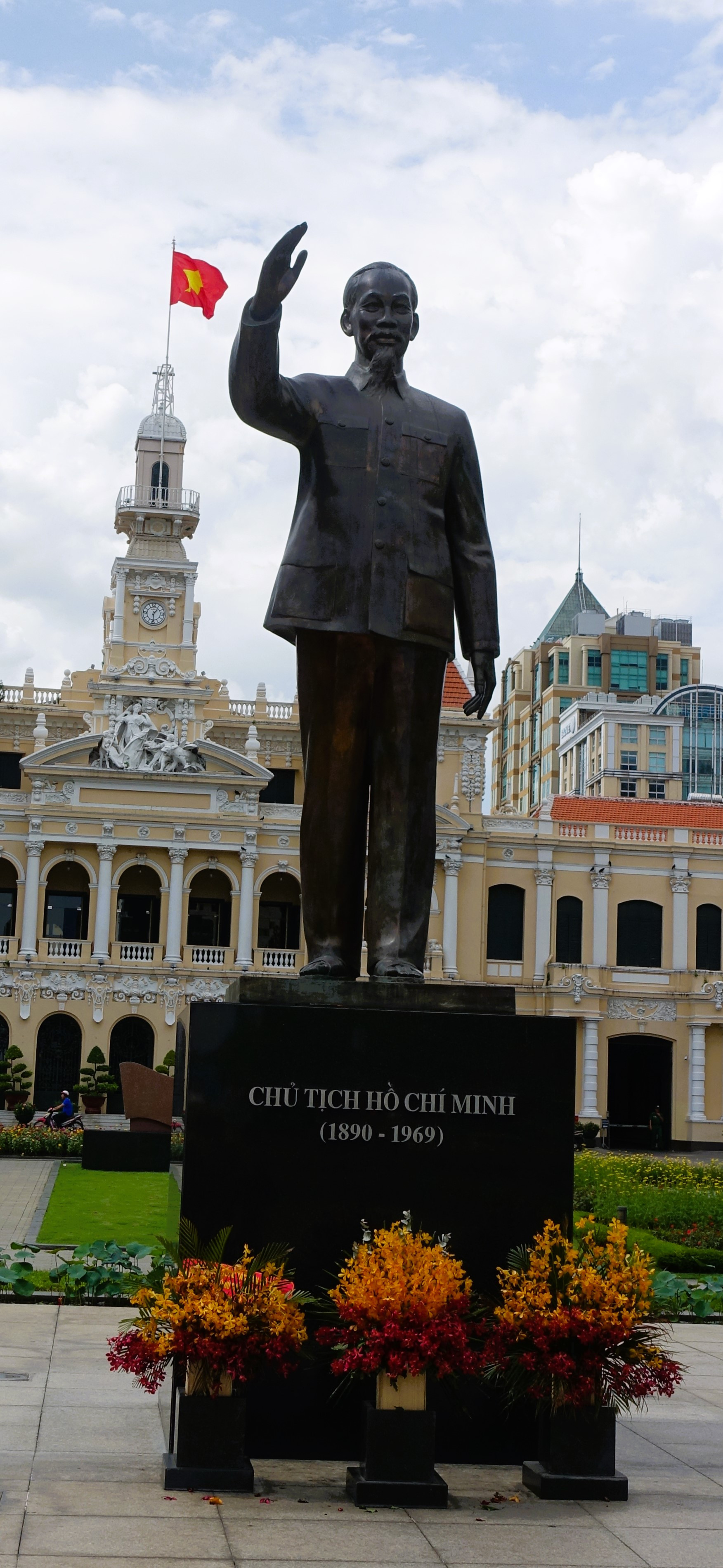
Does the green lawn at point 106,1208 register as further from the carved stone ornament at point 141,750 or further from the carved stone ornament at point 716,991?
the carved stone ornament at point 716,991

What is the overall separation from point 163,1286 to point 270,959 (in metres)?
40.1

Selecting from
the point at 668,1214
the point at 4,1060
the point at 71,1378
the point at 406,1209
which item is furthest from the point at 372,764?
the point at 4,1060

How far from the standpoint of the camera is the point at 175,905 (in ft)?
150

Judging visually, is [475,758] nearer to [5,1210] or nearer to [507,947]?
[507,947]

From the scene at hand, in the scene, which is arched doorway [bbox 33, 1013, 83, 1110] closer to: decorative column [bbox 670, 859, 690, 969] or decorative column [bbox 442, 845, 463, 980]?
decorative column [bbox 442, 845, 463, 980]

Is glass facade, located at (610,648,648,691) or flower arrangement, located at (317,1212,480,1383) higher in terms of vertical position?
glass facade, located at (610,648,648,691)

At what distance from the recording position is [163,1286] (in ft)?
19.9

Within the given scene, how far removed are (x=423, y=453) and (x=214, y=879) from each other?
4124cm

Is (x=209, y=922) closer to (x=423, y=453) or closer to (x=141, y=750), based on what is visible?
(x=141, y=750)

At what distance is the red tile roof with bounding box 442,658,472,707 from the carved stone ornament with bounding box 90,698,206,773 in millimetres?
8973

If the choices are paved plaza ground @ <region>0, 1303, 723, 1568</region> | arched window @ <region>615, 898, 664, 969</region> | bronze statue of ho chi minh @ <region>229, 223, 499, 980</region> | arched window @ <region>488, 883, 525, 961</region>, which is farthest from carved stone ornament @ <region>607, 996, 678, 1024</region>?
bronze statue of ho chi minh @ <region>229, 223, 499, 980</region>

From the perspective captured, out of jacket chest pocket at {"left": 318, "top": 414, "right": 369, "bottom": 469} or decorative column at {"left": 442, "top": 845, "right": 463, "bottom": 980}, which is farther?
decorative column at {"left": 442, "top": 845, "right": 463, "bottom": 980}

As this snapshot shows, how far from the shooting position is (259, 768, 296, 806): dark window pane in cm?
5012

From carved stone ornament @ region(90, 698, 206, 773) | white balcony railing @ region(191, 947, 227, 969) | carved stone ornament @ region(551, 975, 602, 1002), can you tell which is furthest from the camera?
carved stone ornament @ region(551, 975, 602, 1002)
